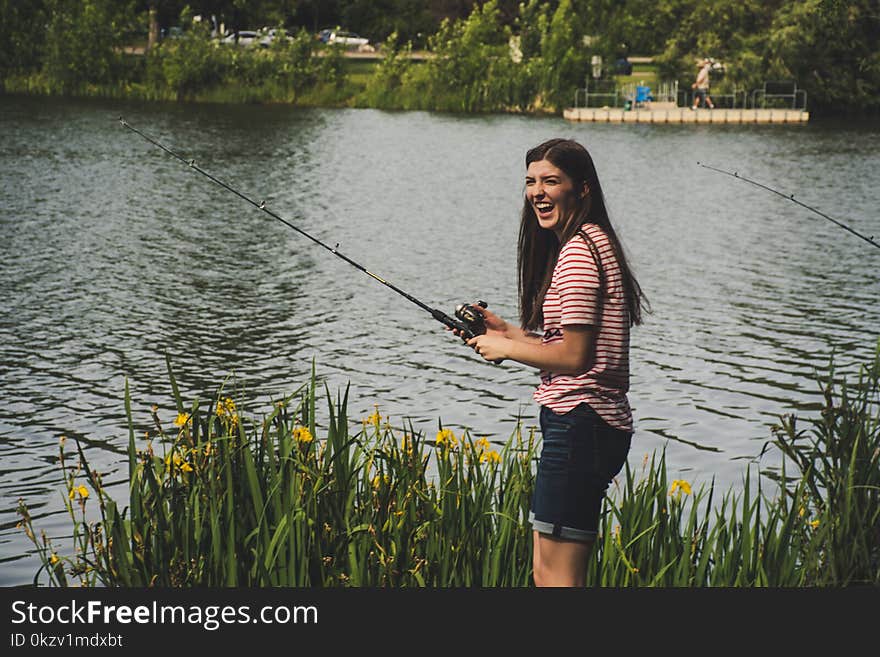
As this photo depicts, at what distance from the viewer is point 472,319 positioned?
5.36 metres

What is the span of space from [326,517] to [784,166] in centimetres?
3240

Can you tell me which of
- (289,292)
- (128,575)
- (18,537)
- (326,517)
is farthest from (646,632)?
(289,292)

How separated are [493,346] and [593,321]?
0.37m

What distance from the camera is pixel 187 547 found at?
5.91 meters

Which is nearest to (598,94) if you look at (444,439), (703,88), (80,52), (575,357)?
(703,88)

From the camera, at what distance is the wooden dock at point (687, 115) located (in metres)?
53.5

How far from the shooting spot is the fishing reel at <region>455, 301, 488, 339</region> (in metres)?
5.36

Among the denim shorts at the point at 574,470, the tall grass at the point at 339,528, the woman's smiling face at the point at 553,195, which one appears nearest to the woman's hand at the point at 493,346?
the denim shorts at the point at 574,470

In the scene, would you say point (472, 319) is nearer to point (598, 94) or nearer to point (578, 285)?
point (578, 285)

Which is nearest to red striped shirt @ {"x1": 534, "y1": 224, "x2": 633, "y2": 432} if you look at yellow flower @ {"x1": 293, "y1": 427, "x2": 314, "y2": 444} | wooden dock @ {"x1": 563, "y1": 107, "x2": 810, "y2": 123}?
yellow flower @ {"x1": 293, "y1": 427, "x2": 314, "y2": 444}

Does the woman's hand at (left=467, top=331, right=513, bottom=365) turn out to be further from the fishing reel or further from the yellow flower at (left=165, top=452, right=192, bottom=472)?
the yellow flower at (left=165, top=452, right=192, bottom=472)

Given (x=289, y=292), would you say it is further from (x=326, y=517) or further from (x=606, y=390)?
(x=606, y=390)

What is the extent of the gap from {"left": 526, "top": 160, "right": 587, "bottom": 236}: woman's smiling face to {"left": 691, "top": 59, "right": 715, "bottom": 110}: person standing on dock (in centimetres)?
5092

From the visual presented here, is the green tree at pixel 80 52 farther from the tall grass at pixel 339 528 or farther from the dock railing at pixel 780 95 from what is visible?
the tall grass at pixel 339 528
